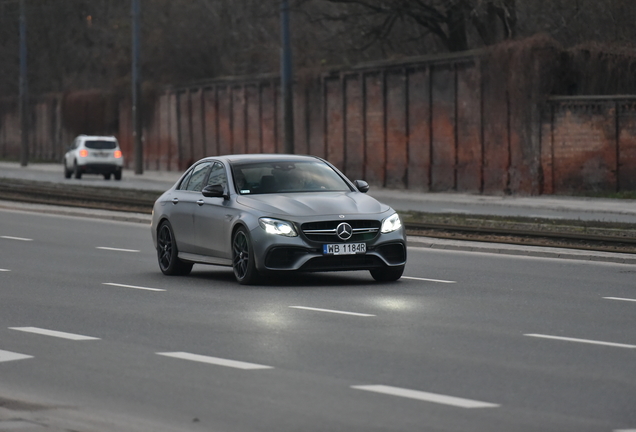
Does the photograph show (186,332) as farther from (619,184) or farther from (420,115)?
(420,115)

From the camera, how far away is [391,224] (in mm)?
15453

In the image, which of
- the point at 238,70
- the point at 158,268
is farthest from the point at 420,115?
the point at 238,70

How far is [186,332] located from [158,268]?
22.7 feet

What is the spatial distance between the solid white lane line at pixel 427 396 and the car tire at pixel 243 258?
666 cm

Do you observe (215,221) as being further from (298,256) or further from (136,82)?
(136,82)

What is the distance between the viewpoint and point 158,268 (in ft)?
60.1

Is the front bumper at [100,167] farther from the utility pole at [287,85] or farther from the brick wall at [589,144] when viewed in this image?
the brick wall at [589,144]

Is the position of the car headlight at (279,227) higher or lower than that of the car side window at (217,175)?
lower

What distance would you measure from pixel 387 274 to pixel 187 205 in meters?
2.75

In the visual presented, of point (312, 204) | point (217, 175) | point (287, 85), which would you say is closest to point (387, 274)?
point (312, 204)

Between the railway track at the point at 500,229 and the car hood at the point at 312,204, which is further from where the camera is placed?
the railway track at the point at 500,229

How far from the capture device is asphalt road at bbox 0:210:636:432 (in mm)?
7812

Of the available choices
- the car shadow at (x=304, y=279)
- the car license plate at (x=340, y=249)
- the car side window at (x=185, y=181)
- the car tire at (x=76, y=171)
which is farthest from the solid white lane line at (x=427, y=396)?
the car tire at (x=76, y=171)

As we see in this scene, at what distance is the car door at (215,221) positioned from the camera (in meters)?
16.0
